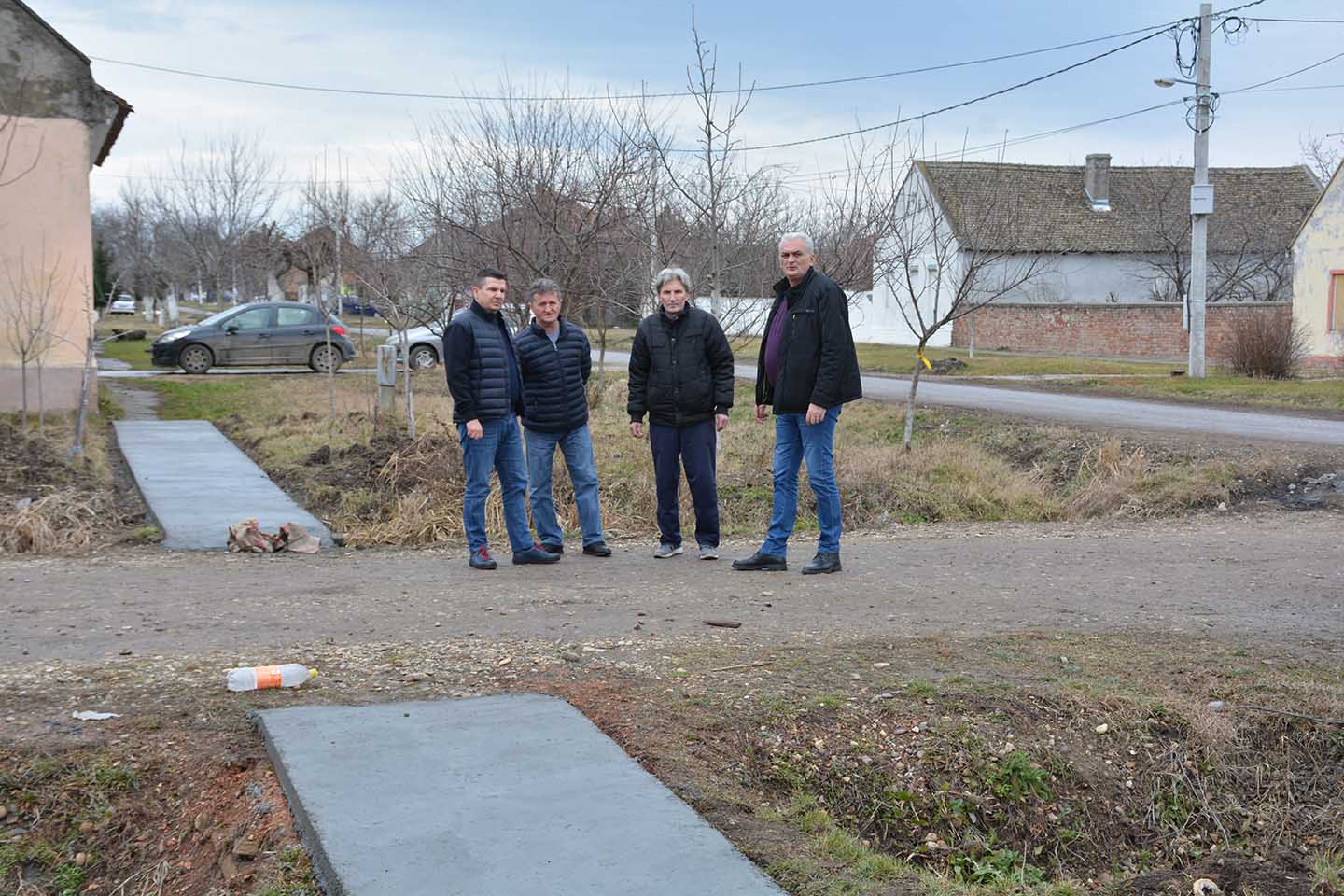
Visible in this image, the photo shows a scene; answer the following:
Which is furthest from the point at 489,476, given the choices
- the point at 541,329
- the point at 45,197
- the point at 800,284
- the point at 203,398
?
the point at 203,398

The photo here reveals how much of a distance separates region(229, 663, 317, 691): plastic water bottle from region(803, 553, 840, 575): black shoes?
3493 mm

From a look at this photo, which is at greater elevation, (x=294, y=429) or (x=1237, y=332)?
(x=1237, y=332)

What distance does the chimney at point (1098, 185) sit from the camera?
4653 cm

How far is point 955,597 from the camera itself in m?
7.23

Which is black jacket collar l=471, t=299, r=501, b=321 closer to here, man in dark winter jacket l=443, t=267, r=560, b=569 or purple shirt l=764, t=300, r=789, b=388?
man in dark winter jacket l=443, t=267, r=560, b=569

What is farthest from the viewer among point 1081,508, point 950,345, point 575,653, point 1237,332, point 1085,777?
point 950,345

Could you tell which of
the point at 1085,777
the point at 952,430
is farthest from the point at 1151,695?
the point at 952,430

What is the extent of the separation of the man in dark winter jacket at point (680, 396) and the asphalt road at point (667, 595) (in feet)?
1.17

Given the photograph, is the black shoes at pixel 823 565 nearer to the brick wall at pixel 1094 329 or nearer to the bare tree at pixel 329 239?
the bare tree at pixel 329 239

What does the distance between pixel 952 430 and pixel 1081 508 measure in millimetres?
5018

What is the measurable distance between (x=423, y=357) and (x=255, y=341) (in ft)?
12.5

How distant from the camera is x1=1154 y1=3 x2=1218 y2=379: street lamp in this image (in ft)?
77.1

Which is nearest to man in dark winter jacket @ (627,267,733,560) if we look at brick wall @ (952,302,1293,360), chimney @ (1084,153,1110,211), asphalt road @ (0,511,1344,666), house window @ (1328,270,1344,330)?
asphalt road @ (0,511,1344,666)

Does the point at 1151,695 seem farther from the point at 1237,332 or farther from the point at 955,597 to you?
the point at 1237,332
